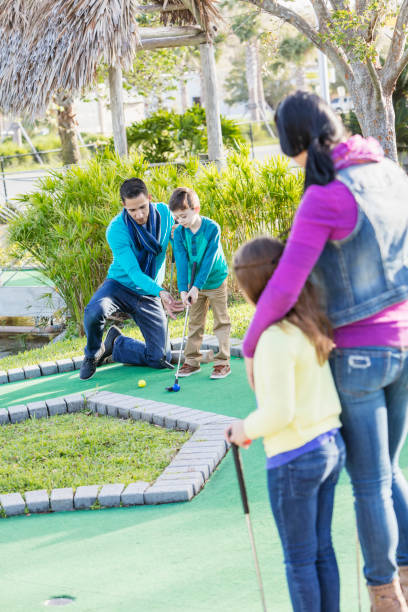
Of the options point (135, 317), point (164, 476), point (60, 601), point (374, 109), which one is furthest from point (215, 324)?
point (374, 109)

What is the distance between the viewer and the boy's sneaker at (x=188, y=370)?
6000mm

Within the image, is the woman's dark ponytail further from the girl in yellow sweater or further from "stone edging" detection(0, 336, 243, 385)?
"stone edging" detection(0, 336, 243, 385)

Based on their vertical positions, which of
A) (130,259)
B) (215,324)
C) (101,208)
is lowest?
(215,324)

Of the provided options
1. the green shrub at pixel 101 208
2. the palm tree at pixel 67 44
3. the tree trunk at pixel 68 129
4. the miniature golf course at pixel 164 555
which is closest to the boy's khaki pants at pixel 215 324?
the miniature golf course at pixel 164 555

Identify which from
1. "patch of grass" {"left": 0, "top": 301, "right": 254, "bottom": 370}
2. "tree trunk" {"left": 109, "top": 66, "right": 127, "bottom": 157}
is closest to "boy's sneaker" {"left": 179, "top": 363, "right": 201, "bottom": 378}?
"patch of grass" {"left": 0, "top": 301, "right": 254, "bottom": 370}

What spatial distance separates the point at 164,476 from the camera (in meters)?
3.94

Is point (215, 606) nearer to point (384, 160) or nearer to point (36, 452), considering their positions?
point (384, 160)

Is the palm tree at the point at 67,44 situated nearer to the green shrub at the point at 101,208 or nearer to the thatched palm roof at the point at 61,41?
the thatched palm roof at the point at 61,41

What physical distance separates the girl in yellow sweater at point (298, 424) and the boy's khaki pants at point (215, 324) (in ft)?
11.9

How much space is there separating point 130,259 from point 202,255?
29.6 inches

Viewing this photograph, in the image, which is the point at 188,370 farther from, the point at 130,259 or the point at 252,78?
the point at 252,78

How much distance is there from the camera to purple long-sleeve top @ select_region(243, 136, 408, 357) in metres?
2.10

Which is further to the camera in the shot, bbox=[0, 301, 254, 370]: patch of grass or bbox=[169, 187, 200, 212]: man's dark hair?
bbox=[0, 301, 254, 370]: patch of grass

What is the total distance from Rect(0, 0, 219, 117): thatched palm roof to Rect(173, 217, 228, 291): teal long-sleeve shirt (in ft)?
17.9
